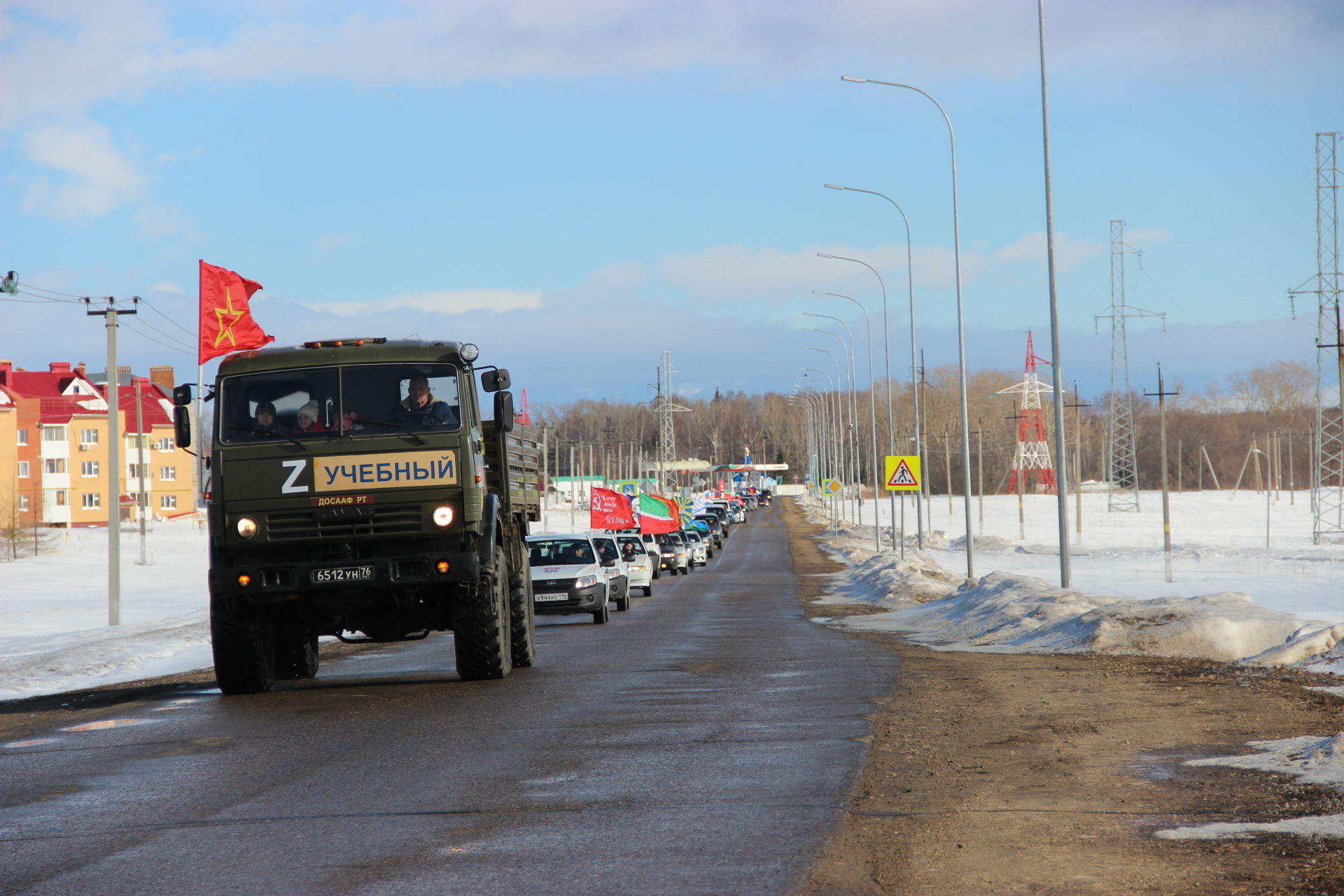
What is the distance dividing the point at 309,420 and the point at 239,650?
243cm

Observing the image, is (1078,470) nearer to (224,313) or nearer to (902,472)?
(902,472)

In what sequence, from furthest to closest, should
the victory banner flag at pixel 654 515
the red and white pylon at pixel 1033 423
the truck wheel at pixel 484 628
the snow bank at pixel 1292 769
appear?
the red and white pylon at pixel 1033 423 < the victory banner flag at pixel 654 515 < the truck wheel at pixel 484 628 < the snow bank at pixel 1292 769

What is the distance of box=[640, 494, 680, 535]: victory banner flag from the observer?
52.3m

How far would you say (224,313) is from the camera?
3034 centimetres

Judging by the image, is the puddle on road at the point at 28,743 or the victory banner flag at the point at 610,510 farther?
the victory banner flag at the point at 610,510

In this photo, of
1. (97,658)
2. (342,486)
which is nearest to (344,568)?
(342,486)

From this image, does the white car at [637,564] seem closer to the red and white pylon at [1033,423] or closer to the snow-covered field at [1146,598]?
the snow-covered field at [1146,598]

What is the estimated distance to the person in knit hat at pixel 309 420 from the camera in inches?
504

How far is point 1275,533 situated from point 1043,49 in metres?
53.2

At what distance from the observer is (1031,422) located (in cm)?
12094

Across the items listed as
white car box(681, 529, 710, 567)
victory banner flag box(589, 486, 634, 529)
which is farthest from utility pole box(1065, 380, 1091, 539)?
victory banner flag box(589, 486, 634, 529)

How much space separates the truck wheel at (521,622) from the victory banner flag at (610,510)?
3007 cm

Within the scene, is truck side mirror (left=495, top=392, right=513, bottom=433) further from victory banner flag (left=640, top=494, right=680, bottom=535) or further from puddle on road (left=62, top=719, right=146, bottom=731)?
victory banner flag (left=640, top=494, right=680, bottom=535)

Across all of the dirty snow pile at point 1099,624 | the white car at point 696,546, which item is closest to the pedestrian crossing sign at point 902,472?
the dirty snow pile at point 1099,624
